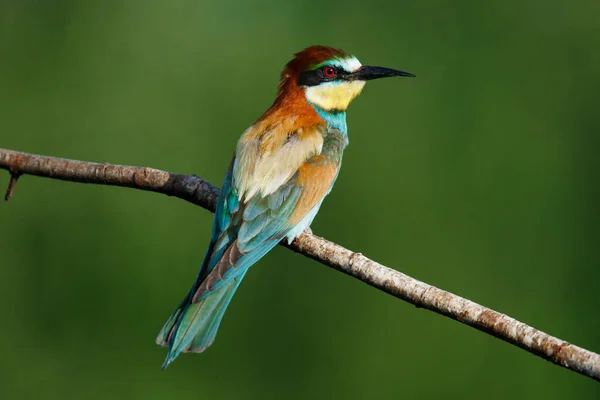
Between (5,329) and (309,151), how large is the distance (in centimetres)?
190

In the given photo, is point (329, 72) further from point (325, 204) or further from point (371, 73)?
point (325, 204)

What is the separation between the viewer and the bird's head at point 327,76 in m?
3.50

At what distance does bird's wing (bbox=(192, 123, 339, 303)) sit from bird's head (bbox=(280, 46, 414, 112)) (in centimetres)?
28

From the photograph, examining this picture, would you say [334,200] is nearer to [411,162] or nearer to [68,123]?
[411,162]

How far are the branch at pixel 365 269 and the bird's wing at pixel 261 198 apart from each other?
118 mm

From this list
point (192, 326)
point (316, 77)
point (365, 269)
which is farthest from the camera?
point (316, 77)

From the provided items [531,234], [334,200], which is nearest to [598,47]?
[531,234]

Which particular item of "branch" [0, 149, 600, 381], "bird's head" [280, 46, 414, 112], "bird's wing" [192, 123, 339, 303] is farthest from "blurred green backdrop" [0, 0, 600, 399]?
"branch" [0, 149, 600, 381]

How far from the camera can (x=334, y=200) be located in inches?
173

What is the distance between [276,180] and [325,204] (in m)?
1.30

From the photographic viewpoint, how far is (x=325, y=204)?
4.36 metres

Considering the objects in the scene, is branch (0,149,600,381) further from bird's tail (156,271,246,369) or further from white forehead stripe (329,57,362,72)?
white forehead stripe (329,57,362,72)

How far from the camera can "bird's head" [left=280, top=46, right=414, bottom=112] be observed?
350 cm

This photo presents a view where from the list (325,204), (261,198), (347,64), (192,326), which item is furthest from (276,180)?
(325,204)
